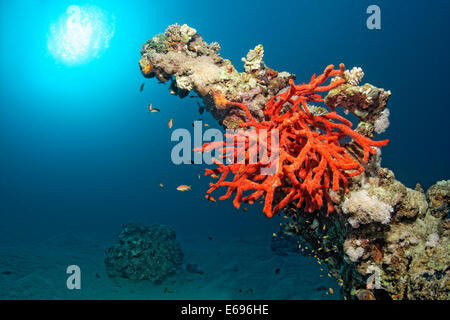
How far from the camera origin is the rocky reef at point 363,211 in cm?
392

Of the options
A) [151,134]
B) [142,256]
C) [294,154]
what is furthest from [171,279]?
[151,134]

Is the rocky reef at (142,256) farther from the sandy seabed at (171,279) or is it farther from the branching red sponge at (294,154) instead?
the branching red sponge at (294,154)

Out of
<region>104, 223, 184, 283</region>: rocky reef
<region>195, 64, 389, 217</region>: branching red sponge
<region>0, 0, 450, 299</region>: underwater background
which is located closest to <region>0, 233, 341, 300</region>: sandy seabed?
<region>0, 0, 450, 299</region>: underwater background

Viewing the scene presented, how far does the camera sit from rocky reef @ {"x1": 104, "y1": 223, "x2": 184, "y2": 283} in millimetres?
12227

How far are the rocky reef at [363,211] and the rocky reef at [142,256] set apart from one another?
359 inches

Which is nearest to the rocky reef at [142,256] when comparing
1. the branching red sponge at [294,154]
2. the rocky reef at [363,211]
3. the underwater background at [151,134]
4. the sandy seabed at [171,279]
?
the sandy seabed at [171,279]

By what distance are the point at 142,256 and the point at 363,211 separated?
1145cm

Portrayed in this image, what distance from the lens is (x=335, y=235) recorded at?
4.91 metres

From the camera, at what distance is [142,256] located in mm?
12461

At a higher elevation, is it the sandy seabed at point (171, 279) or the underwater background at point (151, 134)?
the underwater background at point (151, 134)

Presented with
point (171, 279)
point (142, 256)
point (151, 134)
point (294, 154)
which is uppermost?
point (151, 134)

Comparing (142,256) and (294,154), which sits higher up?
(294,154)

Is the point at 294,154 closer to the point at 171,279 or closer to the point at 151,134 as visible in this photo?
the point at 171,279
